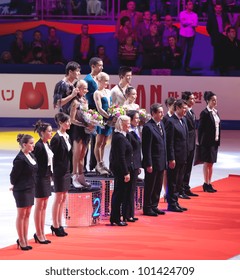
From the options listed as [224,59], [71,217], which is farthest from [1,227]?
[224,59]

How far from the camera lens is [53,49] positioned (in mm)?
23609

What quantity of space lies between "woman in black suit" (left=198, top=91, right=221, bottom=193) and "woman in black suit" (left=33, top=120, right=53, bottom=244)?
15.3 ft

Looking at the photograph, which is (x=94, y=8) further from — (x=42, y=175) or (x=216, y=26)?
(x=42, y=175)

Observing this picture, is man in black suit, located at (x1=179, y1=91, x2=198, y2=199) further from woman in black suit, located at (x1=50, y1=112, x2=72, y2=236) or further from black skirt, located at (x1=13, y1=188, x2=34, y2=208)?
black skirt, located at (x1=13, y1=188, x2=34, y2=208)

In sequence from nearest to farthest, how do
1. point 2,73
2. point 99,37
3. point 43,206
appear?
point 43,206
point 2,73
point 99,37

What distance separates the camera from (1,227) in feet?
37.2

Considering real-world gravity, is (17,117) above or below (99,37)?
below

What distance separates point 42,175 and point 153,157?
2387mm

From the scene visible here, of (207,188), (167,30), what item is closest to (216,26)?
(167,30)

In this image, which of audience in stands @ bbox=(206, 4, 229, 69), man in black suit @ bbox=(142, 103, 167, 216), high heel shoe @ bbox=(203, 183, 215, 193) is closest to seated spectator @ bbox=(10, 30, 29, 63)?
audience in stands @ bbox=(206, 4, 229, 69)

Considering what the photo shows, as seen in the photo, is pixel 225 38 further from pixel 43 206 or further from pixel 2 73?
pixel 43 206

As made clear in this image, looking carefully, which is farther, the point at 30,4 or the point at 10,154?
the point at 30,4

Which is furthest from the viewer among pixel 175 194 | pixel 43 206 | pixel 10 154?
pixel 10 154
